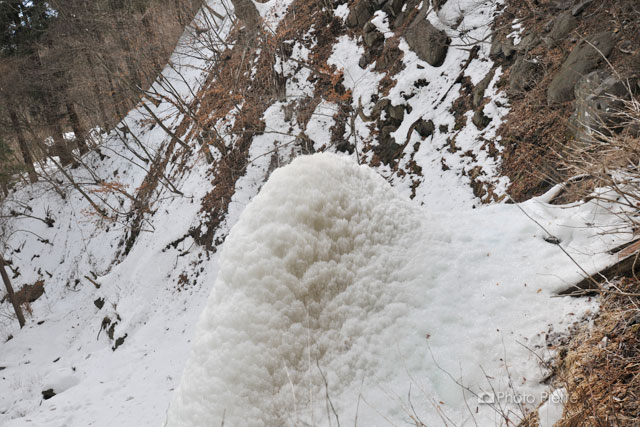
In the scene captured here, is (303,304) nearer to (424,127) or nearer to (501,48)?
(424,127)

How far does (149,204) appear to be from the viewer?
1392 cm

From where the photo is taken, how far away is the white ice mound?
71.4 inches

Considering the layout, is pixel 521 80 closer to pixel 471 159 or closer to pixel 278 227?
pixel 471 159

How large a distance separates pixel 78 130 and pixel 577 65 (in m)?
20.9

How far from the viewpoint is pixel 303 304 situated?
2096 millimetres

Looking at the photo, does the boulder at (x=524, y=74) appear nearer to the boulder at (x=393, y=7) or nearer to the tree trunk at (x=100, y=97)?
the boulder at (x=393, y=7)

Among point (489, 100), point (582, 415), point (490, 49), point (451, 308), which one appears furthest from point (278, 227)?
point (490, 49)

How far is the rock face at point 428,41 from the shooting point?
8031mm

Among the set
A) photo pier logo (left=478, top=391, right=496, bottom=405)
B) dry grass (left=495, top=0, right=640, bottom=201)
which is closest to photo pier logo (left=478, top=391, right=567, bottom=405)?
photo pier logo (left=478, top=391, right=496, bottom=405)

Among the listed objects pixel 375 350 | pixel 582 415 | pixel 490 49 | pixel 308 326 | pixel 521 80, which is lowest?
pixel 582 415

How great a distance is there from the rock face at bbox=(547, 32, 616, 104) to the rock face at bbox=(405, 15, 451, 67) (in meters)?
3.45

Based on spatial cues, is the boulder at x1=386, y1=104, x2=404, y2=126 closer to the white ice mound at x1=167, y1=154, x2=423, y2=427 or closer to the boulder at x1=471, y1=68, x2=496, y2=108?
the boulder at x1=471, y1=68, x2=496, y2=108

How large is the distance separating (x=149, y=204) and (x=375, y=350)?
1393cm

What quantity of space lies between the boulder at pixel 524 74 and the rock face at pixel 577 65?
0.56m
